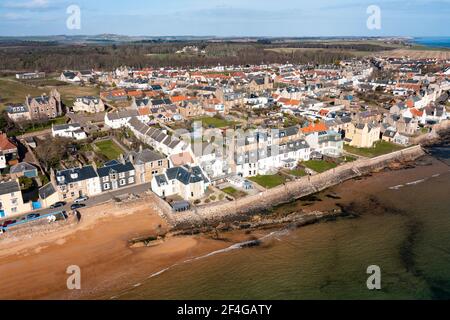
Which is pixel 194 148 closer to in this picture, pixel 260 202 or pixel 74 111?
pixel 260 202

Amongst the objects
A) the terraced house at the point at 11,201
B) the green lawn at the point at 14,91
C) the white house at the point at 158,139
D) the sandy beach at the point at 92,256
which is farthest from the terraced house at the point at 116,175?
the green lawn at the point at 14,91

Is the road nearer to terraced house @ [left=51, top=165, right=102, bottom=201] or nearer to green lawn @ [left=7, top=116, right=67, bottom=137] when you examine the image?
terraced house @ [left=51, top=165, right=102, bottom=201]

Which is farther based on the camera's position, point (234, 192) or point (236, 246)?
point (234, 192)

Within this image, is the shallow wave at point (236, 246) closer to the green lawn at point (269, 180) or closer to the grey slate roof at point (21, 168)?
the green lawn at point (269, 180)

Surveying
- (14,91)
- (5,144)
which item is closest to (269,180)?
(5,144)

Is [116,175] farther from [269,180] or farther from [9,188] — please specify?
[269,180]
